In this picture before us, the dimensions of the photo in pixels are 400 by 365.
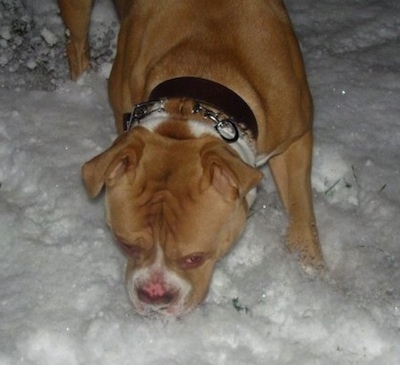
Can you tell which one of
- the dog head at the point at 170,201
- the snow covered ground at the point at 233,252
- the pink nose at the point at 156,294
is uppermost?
the dog head at the point at 170,201

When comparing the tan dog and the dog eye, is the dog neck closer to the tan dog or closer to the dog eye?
the tan dog

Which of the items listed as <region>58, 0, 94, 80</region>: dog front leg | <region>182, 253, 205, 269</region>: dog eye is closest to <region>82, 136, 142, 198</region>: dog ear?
<region>182, 253, 205, 269</region>: dog eye

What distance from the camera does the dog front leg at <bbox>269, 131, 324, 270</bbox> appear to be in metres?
4.13

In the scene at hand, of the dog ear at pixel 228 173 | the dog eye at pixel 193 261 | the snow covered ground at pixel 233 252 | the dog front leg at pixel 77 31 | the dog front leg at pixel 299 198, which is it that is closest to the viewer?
the dog ear at pixel 228 173

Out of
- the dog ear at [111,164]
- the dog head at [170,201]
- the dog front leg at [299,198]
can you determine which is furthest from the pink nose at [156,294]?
the dog front leg at [299,198]

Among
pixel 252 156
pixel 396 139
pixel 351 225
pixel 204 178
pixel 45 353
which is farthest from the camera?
pixel 396 139

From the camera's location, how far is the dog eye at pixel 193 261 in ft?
11.2

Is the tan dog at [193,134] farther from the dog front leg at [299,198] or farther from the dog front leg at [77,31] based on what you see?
the dog front leg at [77,31]

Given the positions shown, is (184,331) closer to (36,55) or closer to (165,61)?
(165,61)

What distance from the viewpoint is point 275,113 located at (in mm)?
3756

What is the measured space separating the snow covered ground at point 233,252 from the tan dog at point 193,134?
18.2 inches

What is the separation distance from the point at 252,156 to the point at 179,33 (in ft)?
1.90

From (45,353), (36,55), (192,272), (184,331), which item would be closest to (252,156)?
(192,272)

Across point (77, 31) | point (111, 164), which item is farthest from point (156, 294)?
point (77, 31)
